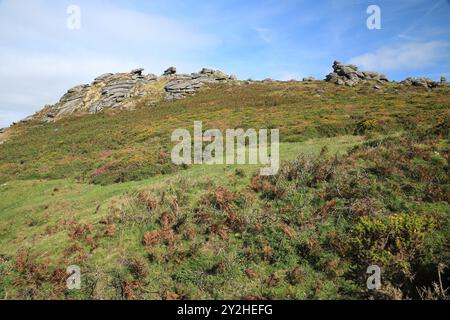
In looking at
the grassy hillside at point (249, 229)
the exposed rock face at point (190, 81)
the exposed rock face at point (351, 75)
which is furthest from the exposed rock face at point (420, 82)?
the grassy hillside at point (249, 229)

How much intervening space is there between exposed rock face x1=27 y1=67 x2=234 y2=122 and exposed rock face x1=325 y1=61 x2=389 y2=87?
23871 millimetres

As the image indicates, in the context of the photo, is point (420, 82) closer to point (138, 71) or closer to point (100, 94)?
point (138, 71)

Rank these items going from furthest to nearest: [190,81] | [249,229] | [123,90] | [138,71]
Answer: [138,71]
[190,81]
[123,90]
[249,229]

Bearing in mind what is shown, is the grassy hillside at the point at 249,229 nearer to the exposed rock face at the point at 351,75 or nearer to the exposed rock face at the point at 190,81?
the exposed rock face at the point at 351,75

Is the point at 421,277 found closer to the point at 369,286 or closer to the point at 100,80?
the point at 369,286

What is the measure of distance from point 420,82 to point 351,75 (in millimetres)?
12068

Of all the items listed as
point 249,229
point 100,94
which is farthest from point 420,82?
point 100,94

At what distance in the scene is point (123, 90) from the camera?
239ft

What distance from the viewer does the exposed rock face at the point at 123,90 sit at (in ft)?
224

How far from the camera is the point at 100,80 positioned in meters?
81.1

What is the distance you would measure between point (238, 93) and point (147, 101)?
18865 mm

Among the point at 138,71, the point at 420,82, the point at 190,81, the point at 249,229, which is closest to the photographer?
the point at 249,229

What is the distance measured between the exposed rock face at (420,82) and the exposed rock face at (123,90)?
36.9 meters
